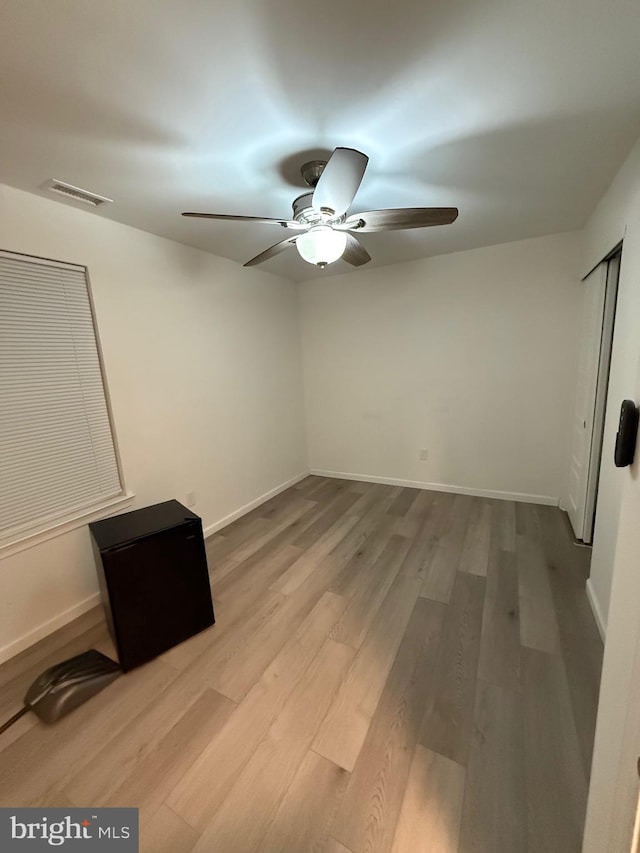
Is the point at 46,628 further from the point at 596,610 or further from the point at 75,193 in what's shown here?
the point at 596,610

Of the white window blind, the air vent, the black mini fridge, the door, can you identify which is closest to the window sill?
the white window blind

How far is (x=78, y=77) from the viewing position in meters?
1.08

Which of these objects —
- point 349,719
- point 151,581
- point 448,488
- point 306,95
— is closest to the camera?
point 306,95

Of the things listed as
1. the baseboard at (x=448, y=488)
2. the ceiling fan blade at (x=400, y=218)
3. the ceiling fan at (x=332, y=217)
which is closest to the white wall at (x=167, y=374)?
the baseboard at (x=448, y=488)

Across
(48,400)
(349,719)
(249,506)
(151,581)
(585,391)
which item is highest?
(48,400)

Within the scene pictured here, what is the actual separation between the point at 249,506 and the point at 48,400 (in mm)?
1927

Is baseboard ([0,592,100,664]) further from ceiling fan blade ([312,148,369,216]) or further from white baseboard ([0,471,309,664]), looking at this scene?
ceiling fan blade ([312,148,369,216])

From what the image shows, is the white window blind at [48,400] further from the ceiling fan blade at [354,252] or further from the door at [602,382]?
the door at [602,382]

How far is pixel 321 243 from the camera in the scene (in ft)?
5.32

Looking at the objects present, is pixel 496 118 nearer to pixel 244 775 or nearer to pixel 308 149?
pixel 308 149

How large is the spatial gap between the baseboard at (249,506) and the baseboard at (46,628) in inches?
36.7

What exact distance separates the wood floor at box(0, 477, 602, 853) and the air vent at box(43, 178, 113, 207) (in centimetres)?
238

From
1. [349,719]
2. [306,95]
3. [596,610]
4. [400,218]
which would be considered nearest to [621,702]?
[349,719]

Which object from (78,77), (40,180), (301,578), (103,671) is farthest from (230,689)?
(40,180)
